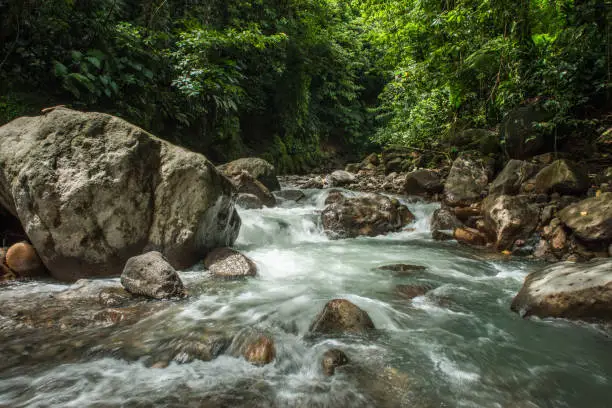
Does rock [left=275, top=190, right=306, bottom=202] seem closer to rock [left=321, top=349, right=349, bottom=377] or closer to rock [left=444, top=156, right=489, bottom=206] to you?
rock [left=444, top=156, right=489, bottom=206]

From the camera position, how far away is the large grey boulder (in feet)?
12.7

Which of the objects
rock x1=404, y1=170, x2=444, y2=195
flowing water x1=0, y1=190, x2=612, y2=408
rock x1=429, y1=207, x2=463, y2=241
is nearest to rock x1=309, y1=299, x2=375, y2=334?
flowing water x1=0, y1=190, x2=612, y2=408

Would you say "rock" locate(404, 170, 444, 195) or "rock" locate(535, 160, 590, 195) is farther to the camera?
"rock" locate(404, 170, 444, 195)

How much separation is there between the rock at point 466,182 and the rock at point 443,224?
1.25ft

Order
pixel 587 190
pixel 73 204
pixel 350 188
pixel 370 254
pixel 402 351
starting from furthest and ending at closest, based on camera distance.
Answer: pixel 350 188 < pixel 370 254 < pixel 587 190 < pixel 73 204 < pixel 402 351

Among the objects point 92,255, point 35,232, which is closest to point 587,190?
point 92,255

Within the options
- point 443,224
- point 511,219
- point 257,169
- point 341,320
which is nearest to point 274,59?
point 257,169

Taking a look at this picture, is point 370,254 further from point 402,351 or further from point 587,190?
point 587,190

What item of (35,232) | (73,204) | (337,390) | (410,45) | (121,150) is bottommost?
(337,390)

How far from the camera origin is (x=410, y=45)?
10312 mm

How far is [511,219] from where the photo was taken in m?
5.47

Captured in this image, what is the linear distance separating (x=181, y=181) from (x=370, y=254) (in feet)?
11.0

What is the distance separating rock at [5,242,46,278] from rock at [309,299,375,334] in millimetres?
3636

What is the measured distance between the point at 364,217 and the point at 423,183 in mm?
2656
